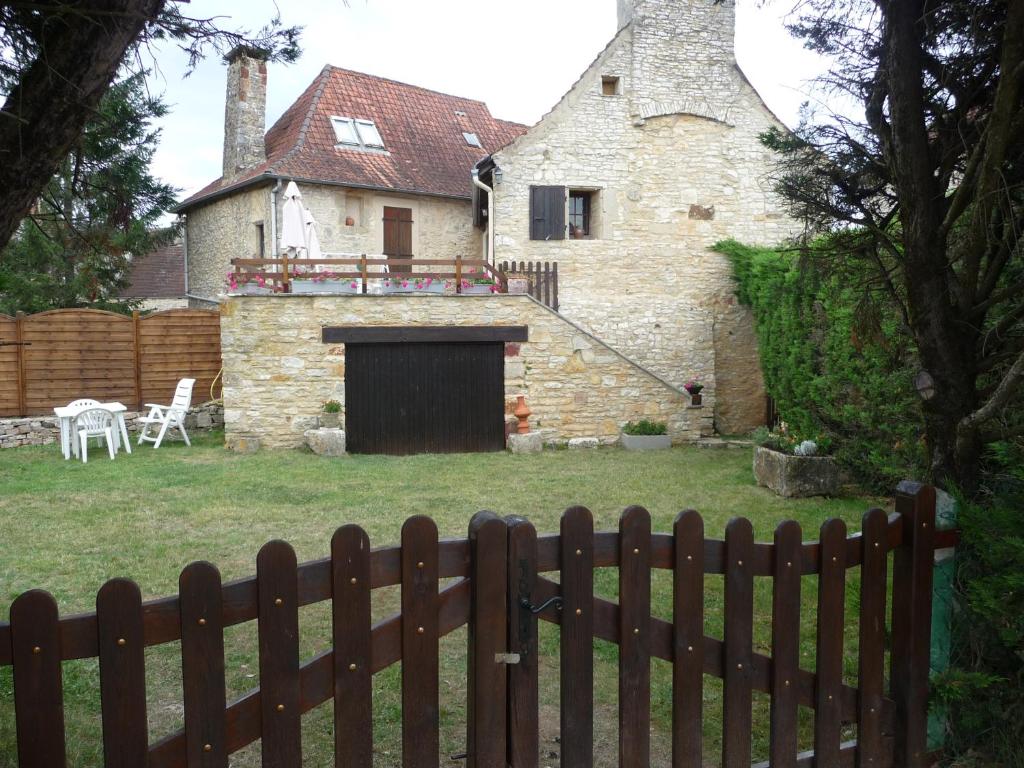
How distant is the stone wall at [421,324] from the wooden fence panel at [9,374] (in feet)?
11.9

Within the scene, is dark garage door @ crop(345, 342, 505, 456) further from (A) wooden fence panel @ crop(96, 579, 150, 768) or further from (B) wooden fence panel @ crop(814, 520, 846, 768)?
(A) wooden fence panel @ crop(96, 579, 150, 768)

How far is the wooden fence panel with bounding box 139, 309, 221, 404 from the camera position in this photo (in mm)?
13875

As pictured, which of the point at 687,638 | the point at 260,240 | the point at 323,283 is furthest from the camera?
the point at 260,240

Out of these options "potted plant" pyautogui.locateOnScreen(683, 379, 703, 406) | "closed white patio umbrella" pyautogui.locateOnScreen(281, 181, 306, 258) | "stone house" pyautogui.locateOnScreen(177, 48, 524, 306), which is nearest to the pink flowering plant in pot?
"closed white patio umbrella" pyautogui.locateOnScreen(281, 181, 306, 258)

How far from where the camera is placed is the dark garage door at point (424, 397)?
41.2 ft

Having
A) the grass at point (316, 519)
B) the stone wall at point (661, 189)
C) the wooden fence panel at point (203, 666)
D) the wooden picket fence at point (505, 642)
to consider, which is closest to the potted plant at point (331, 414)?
the grass at point (316, 519)

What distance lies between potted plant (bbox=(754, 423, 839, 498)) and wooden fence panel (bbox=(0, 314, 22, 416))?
11215 millimetres

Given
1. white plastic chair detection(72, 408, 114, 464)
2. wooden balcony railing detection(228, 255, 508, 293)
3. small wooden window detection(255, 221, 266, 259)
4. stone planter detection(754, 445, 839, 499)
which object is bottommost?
stone planter detection(754, 445, 839, 499)

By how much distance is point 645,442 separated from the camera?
12.9 metres

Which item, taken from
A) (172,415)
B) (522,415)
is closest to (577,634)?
(522,415)

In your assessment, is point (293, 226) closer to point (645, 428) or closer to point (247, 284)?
point (247, 284)

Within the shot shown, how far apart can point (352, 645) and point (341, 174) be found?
16.4 metres

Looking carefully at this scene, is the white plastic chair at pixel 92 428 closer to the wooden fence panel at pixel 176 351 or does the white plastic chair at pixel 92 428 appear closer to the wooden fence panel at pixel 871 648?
the wooden fence panel at pixel 176 351

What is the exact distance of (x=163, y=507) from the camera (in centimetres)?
823
